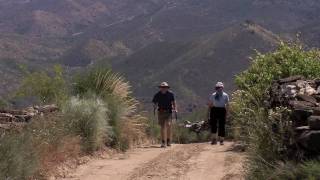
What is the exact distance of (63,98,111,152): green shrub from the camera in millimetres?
16812

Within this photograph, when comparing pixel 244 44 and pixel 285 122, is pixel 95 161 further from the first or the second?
pixel 244 44

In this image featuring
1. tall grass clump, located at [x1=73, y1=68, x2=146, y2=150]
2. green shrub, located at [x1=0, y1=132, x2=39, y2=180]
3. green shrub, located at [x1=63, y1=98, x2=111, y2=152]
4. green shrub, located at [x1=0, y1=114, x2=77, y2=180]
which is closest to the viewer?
green shrub, located at [x1=0, y1=132, x2=39, y2=180]

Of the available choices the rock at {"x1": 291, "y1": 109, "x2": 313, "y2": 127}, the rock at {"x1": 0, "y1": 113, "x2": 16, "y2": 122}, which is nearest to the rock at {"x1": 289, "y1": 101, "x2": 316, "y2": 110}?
the rock at {"x1": 291, "y1": 109, "x2": 313, "y2": 127}

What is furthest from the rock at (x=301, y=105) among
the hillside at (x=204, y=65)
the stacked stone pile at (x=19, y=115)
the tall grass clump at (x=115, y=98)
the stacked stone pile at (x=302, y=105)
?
the hillside at (x=204, y=65)

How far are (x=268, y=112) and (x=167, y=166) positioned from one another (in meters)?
4.09

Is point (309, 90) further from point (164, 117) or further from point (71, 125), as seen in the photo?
point (164, 117)

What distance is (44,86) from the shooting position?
69.4 ft

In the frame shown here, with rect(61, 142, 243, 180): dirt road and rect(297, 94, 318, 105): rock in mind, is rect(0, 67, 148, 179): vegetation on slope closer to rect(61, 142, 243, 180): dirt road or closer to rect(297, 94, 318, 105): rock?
rect(61, 142, 243, 180): dirt road

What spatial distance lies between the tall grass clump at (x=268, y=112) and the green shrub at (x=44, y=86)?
5489mm

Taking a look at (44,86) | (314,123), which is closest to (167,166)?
(314,123)

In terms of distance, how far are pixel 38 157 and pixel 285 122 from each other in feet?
15.8

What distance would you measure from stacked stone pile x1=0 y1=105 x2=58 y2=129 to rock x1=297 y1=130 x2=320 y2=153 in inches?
272

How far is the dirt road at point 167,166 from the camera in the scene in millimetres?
13508

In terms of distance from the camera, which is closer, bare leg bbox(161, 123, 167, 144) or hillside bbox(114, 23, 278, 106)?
bare leg bbox(161, 123, 167, 144)
